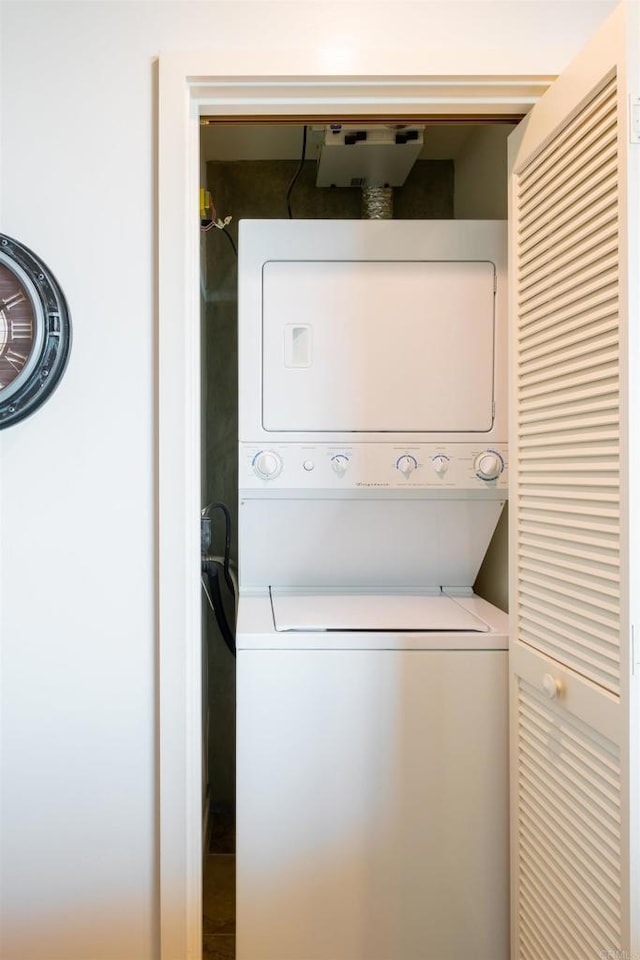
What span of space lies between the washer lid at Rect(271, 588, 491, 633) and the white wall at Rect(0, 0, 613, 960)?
0.43m

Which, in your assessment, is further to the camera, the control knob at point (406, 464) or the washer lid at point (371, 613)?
the control knob at point (406, 464)

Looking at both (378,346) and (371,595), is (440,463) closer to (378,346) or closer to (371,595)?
(378,346)

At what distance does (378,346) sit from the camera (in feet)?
6.09

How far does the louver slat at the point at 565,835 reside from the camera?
1179mm

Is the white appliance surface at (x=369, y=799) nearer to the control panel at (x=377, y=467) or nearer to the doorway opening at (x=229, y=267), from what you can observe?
the control panel at (x=377, y=467)

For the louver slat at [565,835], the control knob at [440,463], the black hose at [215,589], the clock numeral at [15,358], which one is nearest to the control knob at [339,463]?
the control knob at [440,463]

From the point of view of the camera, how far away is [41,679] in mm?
1489

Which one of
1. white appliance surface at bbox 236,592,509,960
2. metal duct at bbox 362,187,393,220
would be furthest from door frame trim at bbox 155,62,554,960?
metal duct at bbox 362,187,393,220

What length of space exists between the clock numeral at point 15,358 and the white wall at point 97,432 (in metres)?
0.09

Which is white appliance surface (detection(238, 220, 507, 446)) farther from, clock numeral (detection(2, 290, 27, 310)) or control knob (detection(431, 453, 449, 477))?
clock numeral (detection(2, 290, 27, 310))

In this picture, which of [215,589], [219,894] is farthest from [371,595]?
[219,894]

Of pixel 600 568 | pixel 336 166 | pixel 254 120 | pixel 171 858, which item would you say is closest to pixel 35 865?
pixel 171 858

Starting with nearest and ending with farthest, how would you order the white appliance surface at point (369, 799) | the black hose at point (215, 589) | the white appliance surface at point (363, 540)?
the white appliance surface at point (369, 799), the white appliance surface at point (363, 540), the black hose at point (215, 589)

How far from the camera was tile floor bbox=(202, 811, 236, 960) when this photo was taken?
78.9 inches
